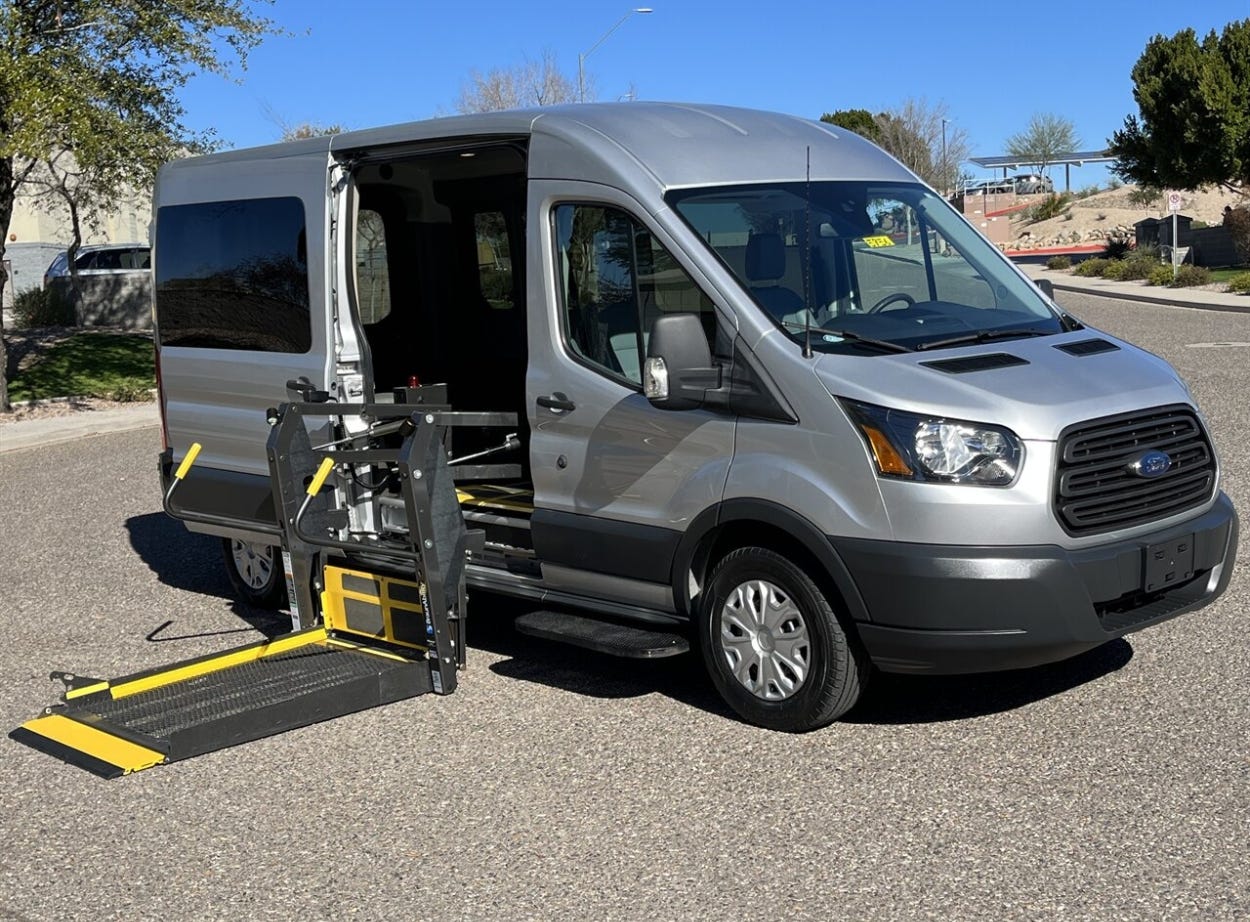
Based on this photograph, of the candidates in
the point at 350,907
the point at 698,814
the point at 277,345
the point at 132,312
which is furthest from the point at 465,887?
the point at 132,312

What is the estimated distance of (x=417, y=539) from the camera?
6.21m

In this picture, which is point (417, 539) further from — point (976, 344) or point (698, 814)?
point (976, 344)

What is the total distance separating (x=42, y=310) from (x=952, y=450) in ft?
85.0

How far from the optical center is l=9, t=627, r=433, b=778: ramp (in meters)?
5.80

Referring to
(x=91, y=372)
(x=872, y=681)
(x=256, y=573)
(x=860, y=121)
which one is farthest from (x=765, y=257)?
(x=860, y=121)

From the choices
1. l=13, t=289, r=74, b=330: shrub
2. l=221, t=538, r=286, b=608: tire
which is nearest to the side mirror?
l=221, t=538, r=286, b=608: tire

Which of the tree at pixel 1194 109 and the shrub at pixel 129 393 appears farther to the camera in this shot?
the tree at pixel 1194 109

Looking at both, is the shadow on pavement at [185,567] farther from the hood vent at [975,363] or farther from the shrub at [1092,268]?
the shrub at [1092,268]

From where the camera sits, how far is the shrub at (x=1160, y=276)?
120 ft

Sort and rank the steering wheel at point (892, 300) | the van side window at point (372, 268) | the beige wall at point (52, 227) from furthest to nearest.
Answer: the beige wall at point (52, 227) < the van side window at point (372, 268) < the steering wheel at point (892, 300)

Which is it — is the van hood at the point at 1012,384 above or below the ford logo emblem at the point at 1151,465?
above

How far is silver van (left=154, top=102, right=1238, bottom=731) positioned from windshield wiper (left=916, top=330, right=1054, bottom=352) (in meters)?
0.02

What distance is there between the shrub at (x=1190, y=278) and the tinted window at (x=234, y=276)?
31135mm

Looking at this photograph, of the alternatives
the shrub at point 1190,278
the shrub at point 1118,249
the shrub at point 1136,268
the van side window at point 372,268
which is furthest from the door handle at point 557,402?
the shrub at point 1118,249
